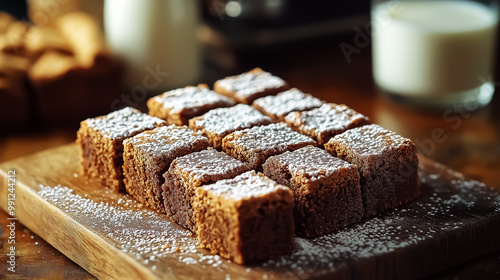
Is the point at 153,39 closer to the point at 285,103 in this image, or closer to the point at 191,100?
the point at 191,100

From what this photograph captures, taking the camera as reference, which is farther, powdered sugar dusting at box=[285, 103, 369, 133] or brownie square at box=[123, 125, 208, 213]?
powdered sugar dusting at box=[285, 103, 369, 133]

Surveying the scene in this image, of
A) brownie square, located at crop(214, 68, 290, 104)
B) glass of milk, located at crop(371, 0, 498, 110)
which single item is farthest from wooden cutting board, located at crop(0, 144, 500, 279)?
glass of milk, located at crop(371, 0, 498, 110)

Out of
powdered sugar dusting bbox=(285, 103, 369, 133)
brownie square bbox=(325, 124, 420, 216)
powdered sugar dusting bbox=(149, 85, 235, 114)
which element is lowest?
brownie square bbox=(325, 124, 420, 216)

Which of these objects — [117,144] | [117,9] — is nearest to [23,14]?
[117,9]

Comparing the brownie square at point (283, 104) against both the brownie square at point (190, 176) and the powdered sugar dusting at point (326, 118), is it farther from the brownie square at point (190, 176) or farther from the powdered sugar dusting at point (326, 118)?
the brownie square at point (190, 176)

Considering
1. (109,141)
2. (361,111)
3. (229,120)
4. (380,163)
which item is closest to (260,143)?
(229,120)

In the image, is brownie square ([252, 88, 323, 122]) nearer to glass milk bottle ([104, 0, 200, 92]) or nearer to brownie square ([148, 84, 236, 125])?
brownie square ([148, 84, 236, 125])

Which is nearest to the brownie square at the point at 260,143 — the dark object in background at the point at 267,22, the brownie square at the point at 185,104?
the brownie square at the point at 185,104

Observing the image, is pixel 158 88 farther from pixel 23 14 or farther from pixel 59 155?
pixel 23 14
